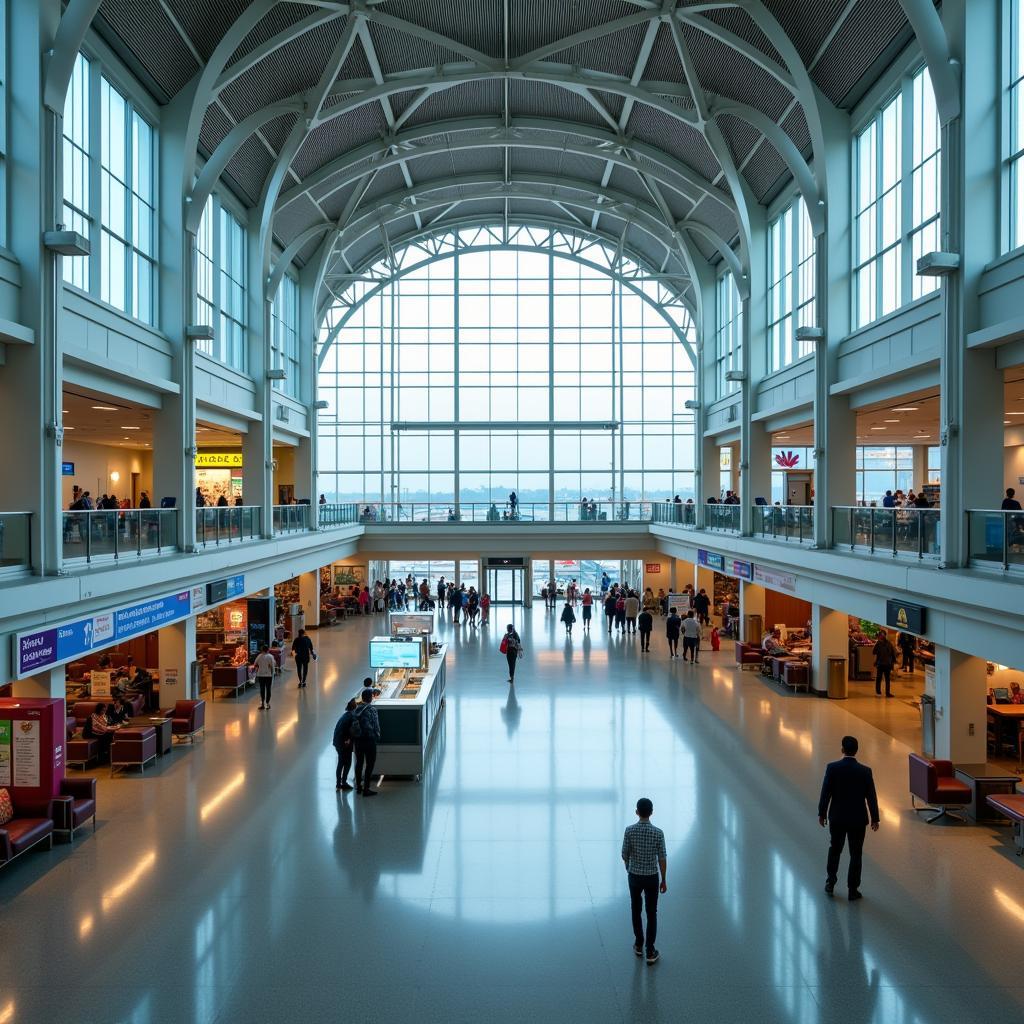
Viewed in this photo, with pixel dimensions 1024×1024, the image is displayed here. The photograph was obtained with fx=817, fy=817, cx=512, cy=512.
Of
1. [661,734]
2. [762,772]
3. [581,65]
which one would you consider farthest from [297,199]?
[762,772]

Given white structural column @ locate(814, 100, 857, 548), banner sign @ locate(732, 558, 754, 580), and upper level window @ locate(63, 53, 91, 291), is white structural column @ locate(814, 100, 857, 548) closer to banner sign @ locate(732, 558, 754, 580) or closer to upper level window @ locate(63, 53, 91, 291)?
banner sign @ locate(732, 558, 754, 580)

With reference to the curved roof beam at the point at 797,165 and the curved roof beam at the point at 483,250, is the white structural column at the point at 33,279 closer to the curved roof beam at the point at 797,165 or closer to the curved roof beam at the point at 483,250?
the curved roof beam at the point at 797,165

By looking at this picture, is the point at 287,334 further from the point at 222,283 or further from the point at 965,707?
the point at 965,707

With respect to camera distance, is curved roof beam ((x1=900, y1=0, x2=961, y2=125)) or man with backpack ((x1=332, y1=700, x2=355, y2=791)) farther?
curved roof beam ((x1=900, y1=0, x2=961, y2=125))

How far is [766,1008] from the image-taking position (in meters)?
6.38

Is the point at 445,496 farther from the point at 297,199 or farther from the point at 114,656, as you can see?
the point at 114,656

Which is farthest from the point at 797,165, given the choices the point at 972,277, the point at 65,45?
the point at 65,45

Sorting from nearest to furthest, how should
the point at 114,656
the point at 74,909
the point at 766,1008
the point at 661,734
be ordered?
the point at 766,1008 < the point at 74,909 < the point at 661,734 < the point at 114,656

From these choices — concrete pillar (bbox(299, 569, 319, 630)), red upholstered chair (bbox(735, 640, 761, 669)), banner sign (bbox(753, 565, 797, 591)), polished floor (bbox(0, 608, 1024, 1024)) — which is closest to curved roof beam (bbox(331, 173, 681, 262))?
concrete pillar (bbox(299, 569, 319, 630))

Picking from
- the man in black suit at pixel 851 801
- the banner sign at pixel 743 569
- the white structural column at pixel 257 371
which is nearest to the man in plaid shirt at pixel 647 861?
the man in black suit at pixel 851 801

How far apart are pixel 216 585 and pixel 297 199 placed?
15.8 m

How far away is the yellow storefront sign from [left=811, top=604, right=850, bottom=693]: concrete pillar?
1660cm

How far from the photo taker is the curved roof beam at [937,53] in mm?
12000

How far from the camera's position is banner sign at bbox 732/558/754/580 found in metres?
21.2
